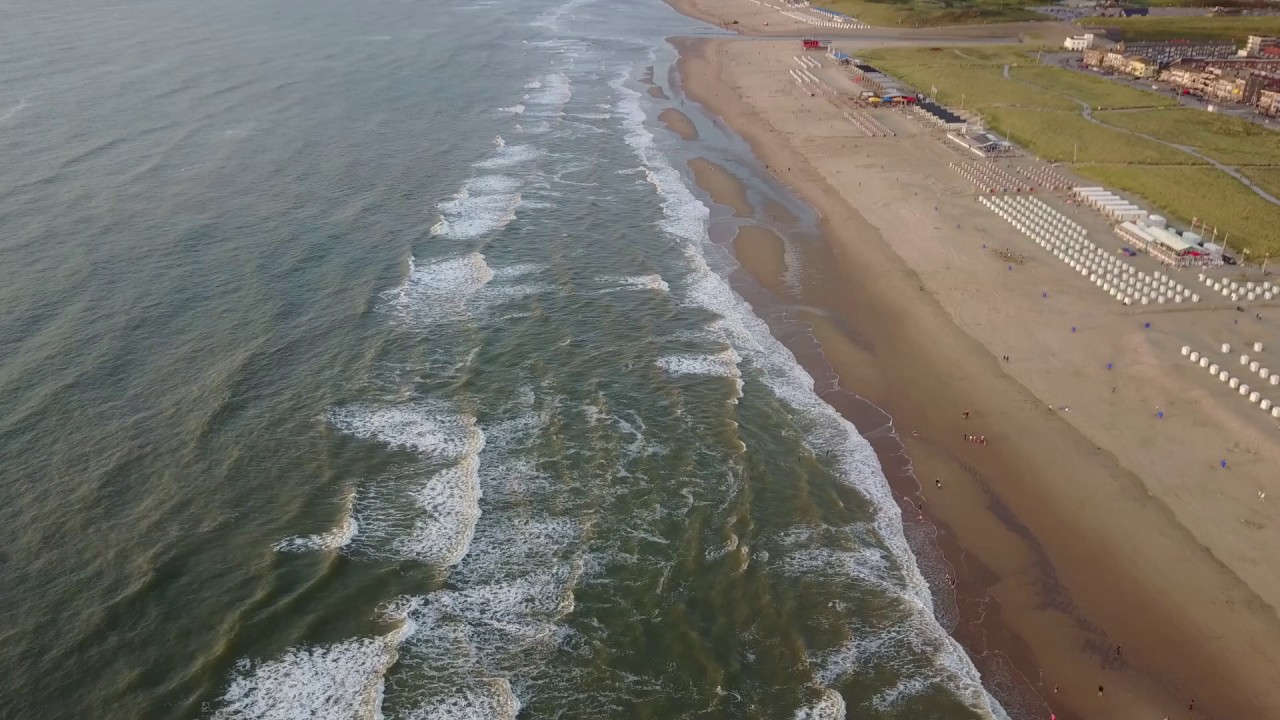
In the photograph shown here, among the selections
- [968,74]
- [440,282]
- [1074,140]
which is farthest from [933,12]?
Result: [440,282]

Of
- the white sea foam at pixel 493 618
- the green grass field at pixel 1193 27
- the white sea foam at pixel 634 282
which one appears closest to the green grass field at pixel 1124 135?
the green grass field at pixel 1193 27

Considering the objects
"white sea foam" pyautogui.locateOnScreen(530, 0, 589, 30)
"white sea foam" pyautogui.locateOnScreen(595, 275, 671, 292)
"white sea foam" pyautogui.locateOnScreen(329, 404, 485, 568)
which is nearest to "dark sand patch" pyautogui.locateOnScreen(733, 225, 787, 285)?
"white sea foam" pyautogui.locateOnScreen(595, 275, 671, 292)

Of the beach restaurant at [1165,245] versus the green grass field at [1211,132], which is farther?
the green grass field at [1211,132]

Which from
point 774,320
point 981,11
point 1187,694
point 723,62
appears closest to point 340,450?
point 774,320

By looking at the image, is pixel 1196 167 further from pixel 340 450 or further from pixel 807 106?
pixel 340 450

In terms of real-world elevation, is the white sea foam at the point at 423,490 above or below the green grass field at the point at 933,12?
below

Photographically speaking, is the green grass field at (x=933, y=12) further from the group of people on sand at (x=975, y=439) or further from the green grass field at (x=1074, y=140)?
the group of people on sand at (x=975, y=439)
